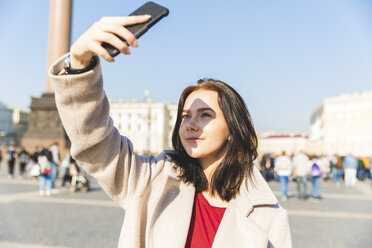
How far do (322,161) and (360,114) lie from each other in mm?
40162

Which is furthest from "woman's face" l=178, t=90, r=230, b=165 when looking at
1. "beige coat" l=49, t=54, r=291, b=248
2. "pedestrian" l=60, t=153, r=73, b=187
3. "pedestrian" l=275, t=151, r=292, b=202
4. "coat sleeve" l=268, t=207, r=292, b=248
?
"pedestrian" l=60, t=153, r=73, b=187

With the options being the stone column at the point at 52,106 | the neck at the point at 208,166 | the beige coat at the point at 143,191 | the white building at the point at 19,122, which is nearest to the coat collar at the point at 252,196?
the beige coat at the point at 143,191

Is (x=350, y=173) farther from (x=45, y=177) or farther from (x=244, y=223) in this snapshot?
(x=244, y=223)

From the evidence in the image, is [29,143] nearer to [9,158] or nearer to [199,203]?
[9,158]

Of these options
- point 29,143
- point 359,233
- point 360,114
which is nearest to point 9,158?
point 29,143

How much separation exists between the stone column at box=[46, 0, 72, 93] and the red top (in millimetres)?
15719

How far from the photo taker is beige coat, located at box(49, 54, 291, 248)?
3.14ft

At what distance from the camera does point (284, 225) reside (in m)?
1.17

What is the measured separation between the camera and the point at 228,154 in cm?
134

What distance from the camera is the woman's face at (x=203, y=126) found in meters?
1.23

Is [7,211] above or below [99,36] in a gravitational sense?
below

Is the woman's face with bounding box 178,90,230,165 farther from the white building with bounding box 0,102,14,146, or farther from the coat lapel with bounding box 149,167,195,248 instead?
the white building with bounding box 0,102,14,146

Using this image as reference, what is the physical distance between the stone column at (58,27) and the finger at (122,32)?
16.0m

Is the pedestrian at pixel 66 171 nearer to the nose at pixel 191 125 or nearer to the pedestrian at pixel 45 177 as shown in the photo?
the pedestrian at pixel 45 177
